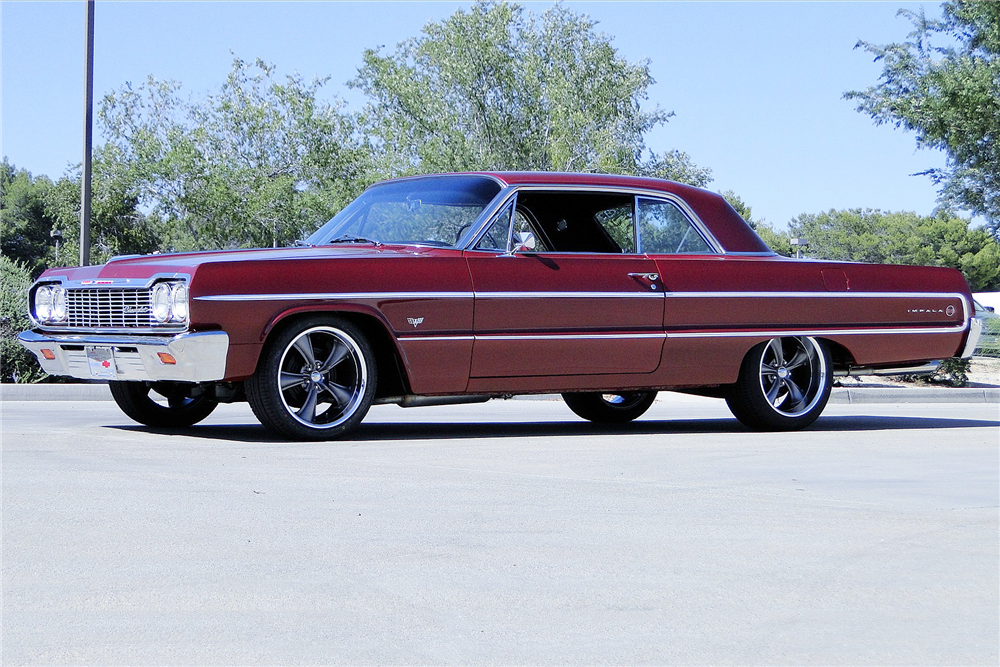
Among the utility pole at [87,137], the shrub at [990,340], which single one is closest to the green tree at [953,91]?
the shrub at [990,340]

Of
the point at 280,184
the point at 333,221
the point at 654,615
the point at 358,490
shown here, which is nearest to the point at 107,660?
the point at 654,615

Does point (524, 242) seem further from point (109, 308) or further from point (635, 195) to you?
point (109, 308)

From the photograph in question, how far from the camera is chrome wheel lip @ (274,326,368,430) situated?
27.5 ft

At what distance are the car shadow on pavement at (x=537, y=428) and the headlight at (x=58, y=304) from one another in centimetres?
94

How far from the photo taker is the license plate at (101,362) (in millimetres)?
8398

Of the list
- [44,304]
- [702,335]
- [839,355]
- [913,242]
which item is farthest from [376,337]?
[913,242]

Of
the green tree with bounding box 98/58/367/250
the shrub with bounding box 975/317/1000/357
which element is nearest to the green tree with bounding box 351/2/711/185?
the green tree with bounding box 98/58/367/250

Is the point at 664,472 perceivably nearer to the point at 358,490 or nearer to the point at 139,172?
the point at 358,490

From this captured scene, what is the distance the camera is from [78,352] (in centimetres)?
864

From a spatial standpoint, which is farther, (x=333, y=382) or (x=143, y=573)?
(x=333, y=382)

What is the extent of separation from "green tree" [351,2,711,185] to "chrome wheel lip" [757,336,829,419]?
127ft

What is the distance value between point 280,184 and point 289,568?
42.1 m

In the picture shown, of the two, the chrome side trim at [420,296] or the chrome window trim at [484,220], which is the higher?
the chrome window trim at [484,220]

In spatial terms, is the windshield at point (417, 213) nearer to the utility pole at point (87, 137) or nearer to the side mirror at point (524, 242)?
the side mirror at point (524, 242)
